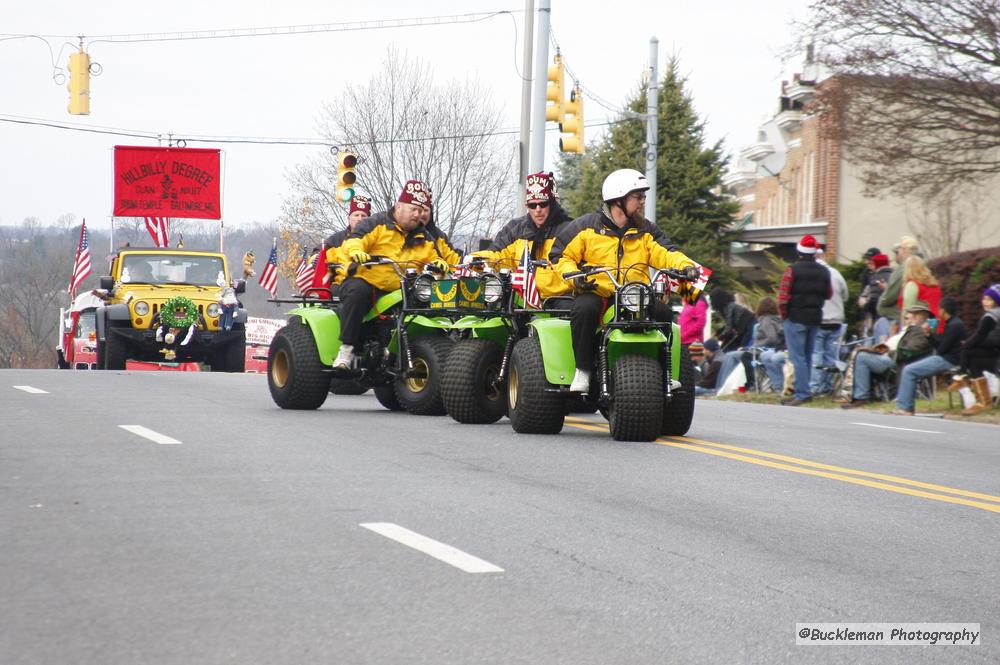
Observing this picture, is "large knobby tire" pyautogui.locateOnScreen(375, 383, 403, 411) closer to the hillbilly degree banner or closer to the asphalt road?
the asphalt road

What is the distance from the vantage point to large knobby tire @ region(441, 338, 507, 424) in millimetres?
12820

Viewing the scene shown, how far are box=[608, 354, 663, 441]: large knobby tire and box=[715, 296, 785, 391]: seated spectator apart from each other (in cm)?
1003

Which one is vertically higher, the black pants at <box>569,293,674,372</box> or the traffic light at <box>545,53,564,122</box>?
the traffic light at <box>545,53,564,122</box>

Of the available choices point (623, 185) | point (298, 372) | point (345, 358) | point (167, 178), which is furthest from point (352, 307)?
point (167, 178)

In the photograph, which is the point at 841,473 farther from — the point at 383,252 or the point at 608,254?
the point at 383,252

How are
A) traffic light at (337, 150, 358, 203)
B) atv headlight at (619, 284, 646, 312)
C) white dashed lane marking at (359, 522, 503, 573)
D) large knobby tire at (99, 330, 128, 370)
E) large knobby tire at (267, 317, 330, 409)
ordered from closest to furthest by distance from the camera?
white dashed lane marking at (359, 522, 503, 573) → atv headlight at (619, 284, 646, 312) → large knobby tire at (267, 317, 330, 409) → large knobby tire at (99, 330, 128, 370) → traffic light at (337, 150, 358, 203)

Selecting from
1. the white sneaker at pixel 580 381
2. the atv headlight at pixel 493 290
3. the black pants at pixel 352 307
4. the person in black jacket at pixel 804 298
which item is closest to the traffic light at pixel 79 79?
the person in black jacket at pixel 804 298

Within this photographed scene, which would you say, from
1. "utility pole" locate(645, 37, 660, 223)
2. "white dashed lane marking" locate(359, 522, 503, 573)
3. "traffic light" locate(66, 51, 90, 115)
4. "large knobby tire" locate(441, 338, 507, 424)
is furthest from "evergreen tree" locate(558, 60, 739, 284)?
"white dashed lane marking" locate(359, 522, 503, 573)

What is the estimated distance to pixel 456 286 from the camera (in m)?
13.8

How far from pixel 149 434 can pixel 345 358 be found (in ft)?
9.53

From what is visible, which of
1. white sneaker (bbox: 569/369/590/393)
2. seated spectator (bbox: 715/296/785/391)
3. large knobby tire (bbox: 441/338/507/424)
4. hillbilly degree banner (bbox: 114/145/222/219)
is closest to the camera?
white sneaker (bbox: 569/369/590/393)

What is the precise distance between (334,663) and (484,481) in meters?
4.19

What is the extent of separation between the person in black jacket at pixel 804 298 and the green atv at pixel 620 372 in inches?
276

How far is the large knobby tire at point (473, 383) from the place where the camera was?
1282 centimetres
